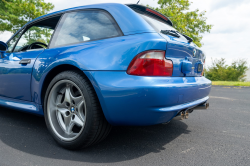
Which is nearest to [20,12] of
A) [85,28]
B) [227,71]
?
[85,28]

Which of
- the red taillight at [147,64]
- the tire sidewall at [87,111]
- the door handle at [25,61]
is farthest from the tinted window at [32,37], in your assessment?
the red taillight at [147,64]

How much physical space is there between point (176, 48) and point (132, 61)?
50 cm

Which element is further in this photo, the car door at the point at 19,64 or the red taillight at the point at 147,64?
the car door at the point at 19,64

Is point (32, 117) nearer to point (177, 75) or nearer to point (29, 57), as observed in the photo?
point (29, 57)

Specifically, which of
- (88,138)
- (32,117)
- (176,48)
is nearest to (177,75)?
(176,48)

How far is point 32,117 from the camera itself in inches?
129

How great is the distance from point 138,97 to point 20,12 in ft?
51.3

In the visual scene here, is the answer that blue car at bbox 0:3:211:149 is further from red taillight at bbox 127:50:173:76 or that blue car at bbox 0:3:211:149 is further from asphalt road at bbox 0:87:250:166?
asphalt road at bbox 0:87:250:166

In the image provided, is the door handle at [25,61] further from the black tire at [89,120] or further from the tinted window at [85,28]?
the black tire at [89,120]

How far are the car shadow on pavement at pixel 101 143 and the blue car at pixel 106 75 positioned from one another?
0.14 metres

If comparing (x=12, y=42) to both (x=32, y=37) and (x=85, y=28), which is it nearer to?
(x=32, y=37)

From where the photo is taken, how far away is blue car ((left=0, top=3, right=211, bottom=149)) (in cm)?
172

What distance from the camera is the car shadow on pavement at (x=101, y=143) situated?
193 centimetres

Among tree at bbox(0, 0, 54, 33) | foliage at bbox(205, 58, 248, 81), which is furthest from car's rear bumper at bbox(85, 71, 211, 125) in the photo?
foliage at bbox(205, 58, 248, 81)
